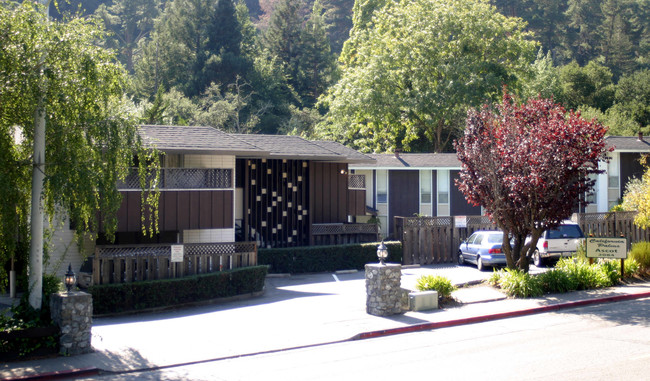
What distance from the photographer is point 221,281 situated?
18125mm

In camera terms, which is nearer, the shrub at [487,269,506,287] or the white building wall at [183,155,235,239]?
the shrub at [487,269,506,287]

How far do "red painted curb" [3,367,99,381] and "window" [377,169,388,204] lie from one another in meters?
23.8

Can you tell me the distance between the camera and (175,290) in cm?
1719

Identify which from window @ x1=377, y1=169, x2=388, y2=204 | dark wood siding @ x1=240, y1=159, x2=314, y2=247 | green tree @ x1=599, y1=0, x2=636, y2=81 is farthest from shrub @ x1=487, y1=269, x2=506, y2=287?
green tree @ x1=599, y1=0, x2=636, y2=81

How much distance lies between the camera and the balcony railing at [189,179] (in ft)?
64.6

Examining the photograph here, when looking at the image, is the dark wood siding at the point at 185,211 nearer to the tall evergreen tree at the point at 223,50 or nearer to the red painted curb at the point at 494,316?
the red painted curb at the point at 494,316

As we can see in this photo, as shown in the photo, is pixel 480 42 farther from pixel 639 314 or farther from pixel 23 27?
pixel 23 27

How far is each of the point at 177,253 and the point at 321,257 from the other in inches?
296

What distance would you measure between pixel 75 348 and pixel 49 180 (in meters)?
3.08

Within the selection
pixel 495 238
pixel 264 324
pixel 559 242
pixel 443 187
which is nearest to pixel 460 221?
pixel 495 238

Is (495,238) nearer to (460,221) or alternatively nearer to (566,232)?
(566,232)

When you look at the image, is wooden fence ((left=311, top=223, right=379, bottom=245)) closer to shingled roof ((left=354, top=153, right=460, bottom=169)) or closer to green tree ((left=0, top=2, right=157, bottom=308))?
shingled roof ((left=354, top=153, right=460, bottom=169))

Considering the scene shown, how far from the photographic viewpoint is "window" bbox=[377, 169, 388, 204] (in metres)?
33.5

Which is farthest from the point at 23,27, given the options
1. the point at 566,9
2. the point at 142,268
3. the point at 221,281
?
the point at 566,9
